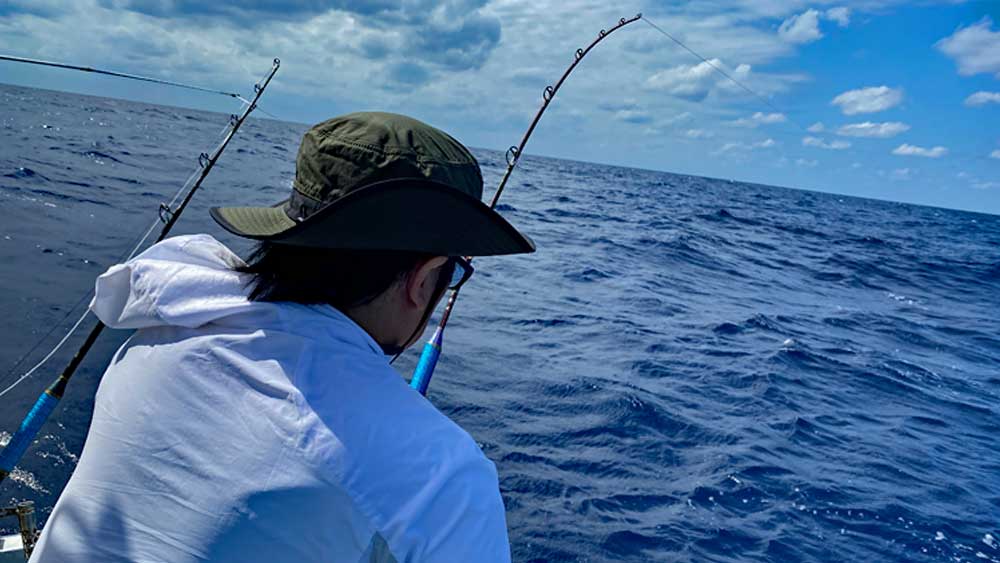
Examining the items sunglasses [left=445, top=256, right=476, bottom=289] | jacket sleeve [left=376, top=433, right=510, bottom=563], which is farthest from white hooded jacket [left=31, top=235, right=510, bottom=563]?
sunglasses [left=445, top=256, right=476, bottom=289]

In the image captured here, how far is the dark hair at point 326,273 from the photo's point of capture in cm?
112

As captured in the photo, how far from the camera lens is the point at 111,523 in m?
1.08

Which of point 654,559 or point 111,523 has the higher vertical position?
point 111,523

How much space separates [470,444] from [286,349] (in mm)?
303

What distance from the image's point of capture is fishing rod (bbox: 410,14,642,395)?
8.09 feet

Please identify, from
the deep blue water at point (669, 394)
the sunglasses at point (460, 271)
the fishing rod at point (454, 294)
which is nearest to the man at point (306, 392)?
the sunglasses at point (460, 271)

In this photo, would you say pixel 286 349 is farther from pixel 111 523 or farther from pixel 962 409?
pixel 962 409

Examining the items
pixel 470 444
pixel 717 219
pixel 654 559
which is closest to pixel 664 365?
pixel 654 559

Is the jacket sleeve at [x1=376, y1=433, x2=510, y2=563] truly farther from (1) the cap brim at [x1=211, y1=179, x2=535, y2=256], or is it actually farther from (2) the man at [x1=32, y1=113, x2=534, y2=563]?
(1) the cap brim at [x1=211, y1=179, x2=535, y2=256]

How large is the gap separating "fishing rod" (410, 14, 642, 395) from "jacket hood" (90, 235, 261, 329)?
3.45ft

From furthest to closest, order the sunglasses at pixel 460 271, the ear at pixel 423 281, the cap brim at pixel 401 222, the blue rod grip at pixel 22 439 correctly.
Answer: the blue rod grip at pixel 22 439 → the sunglasses at pixel 460 271 → the ear at pixel 423 281 → the cap brim at pixel 401 222

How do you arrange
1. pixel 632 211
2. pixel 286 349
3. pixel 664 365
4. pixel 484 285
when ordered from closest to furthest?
1. pixel 286 349
2. pixel 664 365
3. pixel 484 285
4. pixel 632 211

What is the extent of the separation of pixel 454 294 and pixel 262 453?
216 centimetres

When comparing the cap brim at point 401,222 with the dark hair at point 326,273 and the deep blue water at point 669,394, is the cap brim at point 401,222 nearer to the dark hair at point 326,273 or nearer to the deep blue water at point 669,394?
the dark hair at point 326,273
